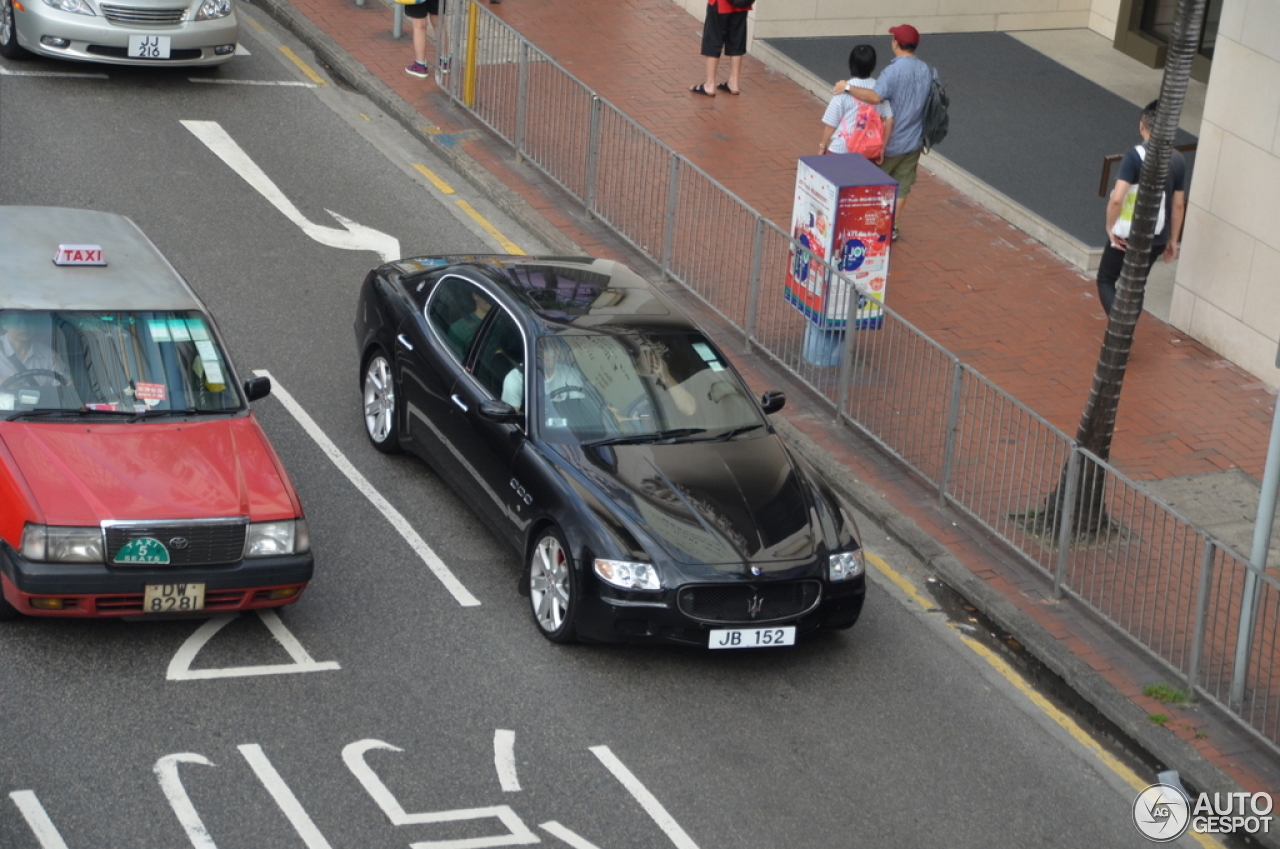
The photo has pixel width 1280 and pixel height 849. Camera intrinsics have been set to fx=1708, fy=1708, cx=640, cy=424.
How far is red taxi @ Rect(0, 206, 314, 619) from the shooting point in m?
8.44

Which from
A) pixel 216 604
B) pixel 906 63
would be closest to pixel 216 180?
pixel 906 63

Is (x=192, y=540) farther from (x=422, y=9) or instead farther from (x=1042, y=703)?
(x=422, y=9)

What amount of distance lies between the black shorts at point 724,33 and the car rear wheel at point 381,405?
8.29 metres

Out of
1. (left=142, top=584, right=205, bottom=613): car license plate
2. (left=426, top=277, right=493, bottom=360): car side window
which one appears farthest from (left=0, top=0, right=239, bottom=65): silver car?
(left=142, top=584, right=205, bottom=613): car license plate

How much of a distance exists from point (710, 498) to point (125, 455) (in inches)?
124

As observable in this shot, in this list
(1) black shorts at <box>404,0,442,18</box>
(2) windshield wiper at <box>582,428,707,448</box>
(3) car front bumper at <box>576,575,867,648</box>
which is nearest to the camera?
(3) car front bumper at <box>576,575,867,648</box>

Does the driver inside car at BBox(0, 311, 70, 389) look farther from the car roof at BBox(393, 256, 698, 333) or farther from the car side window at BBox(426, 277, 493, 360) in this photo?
the car roof at BBox(393, 256, 698, 333)

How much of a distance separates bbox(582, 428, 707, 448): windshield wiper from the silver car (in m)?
9.47

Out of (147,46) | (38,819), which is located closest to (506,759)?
(38,819)

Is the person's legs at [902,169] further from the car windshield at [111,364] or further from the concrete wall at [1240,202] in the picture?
the car windshield at [111,364]

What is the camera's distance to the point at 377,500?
1079 centimetres

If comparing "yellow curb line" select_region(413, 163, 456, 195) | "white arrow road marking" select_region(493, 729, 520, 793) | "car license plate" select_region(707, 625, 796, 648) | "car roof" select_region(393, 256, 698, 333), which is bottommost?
"white arrow road marking" select_region(493, 729, 520, 793)

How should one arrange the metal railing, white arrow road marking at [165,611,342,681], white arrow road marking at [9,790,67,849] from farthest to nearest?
the metal railing, white arrow road marking at [165,611,342,681], white arrow road marking at [9,790,67,849]

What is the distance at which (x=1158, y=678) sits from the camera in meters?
9.82
